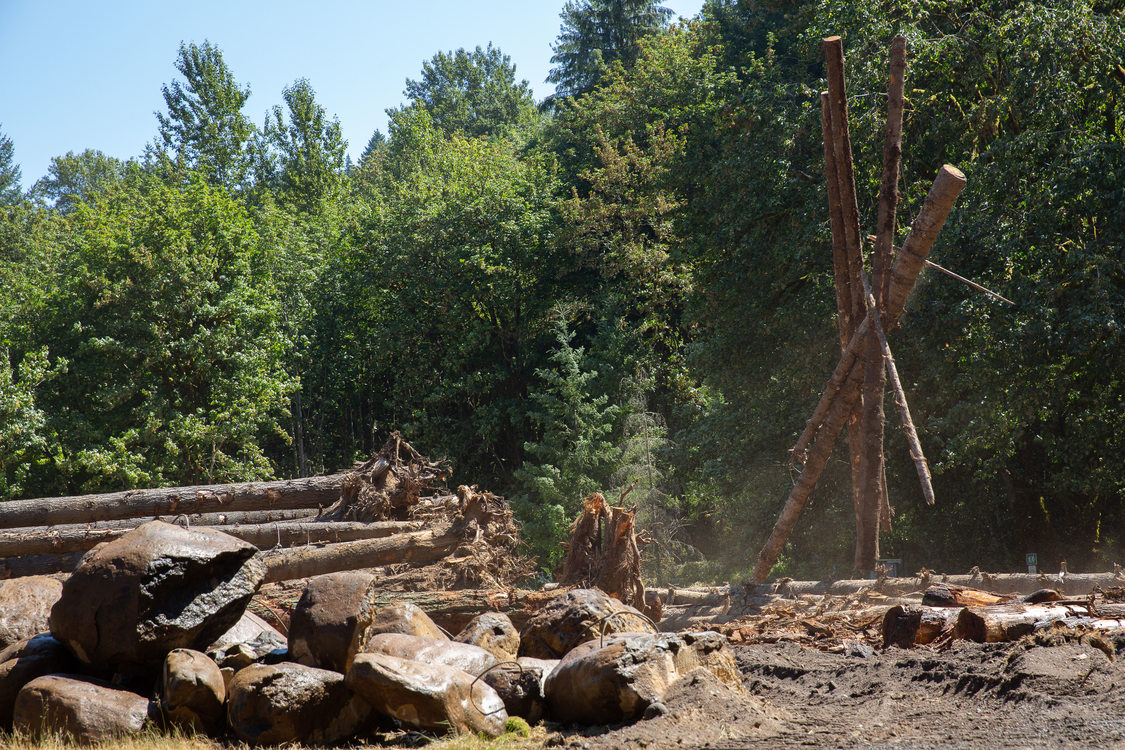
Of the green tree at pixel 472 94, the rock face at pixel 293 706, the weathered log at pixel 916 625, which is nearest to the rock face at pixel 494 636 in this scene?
the rock face at pixel 293 706

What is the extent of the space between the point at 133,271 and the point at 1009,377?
73.8 feet

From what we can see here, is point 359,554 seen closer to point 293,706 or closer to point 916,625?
point 293,706

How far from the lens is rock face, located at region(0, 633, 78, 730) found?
586cm

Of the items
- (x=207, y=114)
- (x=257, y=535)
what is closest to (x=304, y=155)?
(x=207, y=114)

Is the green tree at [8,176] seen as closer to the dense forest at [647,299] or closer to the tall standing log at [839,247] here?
the dense forest at [647,299]

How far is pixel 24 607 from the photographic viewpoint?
23.1 feet

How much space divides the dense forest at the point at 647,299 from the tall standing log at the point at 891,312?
4.00 meters

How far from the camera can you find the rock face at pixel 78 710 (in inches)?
212

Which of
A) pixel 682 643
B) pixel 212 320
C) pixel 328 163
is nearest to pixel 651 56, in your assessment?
pixel 212 320

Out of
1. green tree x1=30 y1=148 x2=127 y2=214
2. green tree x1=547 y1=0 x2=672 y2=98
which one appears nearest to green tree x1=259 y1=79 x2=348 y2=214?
green tree x1=547 y1=0 x2=672 y2=98

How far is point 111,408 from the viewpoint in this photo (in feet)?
79.6

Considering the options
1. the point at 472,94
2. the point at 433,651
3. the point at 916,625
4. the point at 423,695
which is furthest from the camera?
the point at 472,94

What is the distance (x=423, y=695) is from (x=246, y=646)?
1720mm

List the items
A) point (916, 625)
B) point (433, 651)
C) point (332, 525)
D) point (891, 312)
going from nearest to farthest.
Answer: point (433, 651) < point (916, 625) < point (891, 312) < point (332, 525)
